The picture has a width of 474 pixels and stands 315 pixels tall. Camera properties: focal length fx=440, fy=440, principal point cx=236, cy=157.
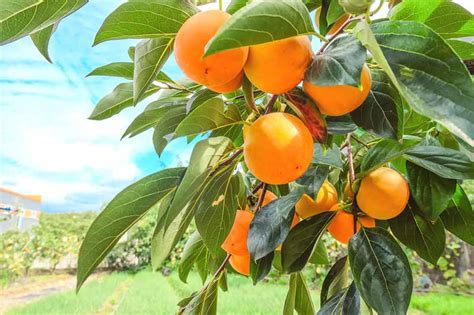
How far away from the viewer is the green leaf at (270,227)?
1.16 ft

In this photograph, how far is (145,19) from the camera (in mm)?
271

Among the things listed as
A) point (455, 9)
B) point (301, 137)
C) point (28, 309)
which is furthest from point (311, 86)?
point (28, 309)

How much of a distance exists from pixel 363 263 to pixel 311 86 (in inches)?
6.9

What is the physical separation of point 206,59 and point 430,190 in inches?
10.4

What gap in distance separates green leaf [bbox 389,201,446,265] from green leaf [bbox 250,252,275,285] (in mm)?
145

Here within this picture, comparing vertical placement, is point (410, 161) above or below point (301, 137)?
below

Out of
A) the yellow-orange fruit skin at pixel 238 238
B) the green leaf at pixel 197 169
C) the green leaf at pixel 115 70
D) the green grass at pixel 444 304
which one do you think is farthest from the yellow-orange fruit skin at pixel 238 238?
the green grass at pixel 444 304

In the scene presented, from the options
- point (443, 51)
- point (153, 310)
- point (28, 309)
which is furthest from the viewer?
point (28, 309)

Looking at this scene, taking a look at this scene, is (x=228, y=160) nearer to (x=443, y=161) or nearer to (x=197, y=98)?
(x=197, y=98)

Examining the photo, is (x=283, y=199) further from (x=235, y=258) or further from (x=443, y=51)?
(x=443, y=51)

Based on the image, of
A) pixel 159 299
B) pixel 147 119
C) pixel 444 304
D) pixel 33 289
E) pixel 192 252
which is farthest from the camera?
pixel 33 289

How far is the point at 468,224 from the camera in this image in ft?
1.40

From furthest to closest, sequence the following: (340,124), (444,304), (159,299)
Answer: (159,299) → (444,304) → (340,124)

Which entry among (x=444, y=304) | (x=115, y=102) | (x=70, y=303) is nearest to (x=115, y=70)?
(x=115, y=102)
